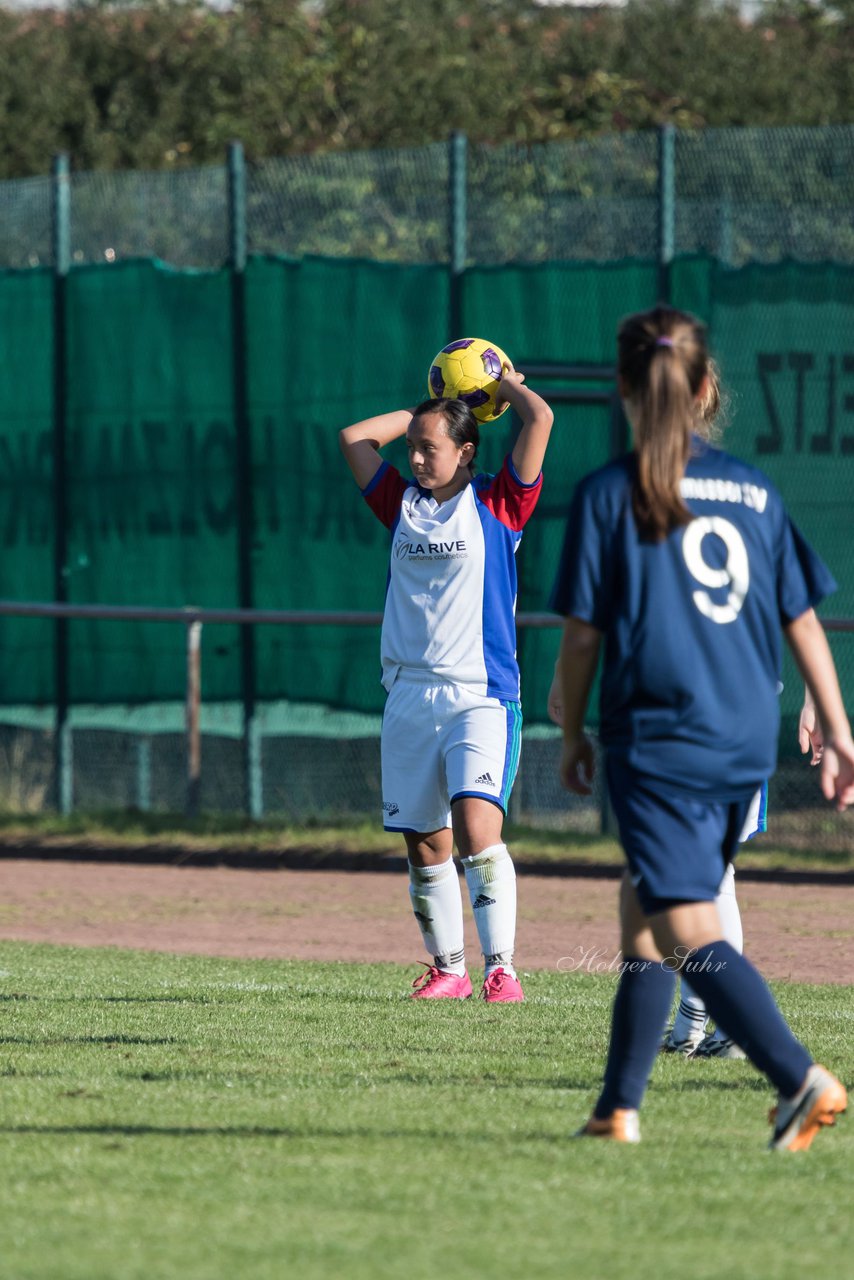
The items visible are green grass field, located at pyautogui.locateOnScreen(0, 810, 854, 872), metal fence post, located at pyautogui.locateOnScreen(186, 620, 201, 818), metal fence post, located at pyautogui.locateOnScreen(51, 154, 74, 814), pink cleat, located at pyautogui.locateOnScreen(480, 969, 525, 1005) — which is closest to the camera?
pink cleat, located at pyautogui.locateOnScreen(480, 969, 525, 1005)

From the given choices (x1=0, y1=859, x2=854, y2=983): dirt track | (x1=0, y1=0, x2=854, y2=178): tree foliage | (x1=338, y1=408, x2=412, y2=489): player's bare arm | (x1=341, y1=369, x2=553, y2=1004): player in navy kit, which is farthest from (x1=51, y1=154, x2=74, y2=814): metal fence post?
(x1=0, y1=0, x2=854, y2=178): tree foliage

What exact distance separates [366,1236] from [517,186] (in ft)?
36.3

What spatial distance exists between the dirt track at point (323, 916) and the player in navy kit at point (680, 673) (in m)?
4.06

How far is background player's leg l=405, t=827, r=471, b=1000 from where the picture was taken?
735 centimetres

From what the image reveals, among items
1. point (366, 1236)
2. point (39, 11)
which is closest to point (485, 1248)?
point (366, 1236)

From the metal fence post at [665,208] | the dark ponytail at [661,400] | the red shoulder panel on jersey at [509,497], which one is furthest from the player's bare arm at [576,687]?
the metal fence post at [665,208]

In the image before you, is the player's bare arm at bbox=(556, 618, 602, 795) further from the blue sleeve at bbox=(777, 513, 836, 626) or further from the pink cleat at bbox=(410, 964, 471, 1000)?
the pink cleat at bbox=(410, 964, 471, 1000)

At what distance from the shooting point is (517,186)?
46.7 ft

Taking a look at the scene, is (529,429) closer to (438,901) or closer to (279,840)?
(438,901)

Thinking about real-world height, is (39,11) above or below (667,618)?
above

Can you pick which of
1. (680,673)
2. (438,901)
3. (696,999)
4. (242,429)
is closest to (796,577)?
(680,673)

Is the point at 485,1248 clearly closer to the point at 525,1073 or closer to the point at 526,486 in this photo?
the point at 525,1073

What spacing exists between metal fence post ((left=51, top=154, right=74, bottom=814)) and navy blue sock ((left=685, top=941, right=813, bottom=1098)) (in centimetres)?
1114

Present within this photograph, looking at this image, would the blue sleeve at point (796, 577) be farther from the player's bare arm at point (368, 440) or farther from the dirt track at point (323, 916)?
the dirt track at point (323, 916)
